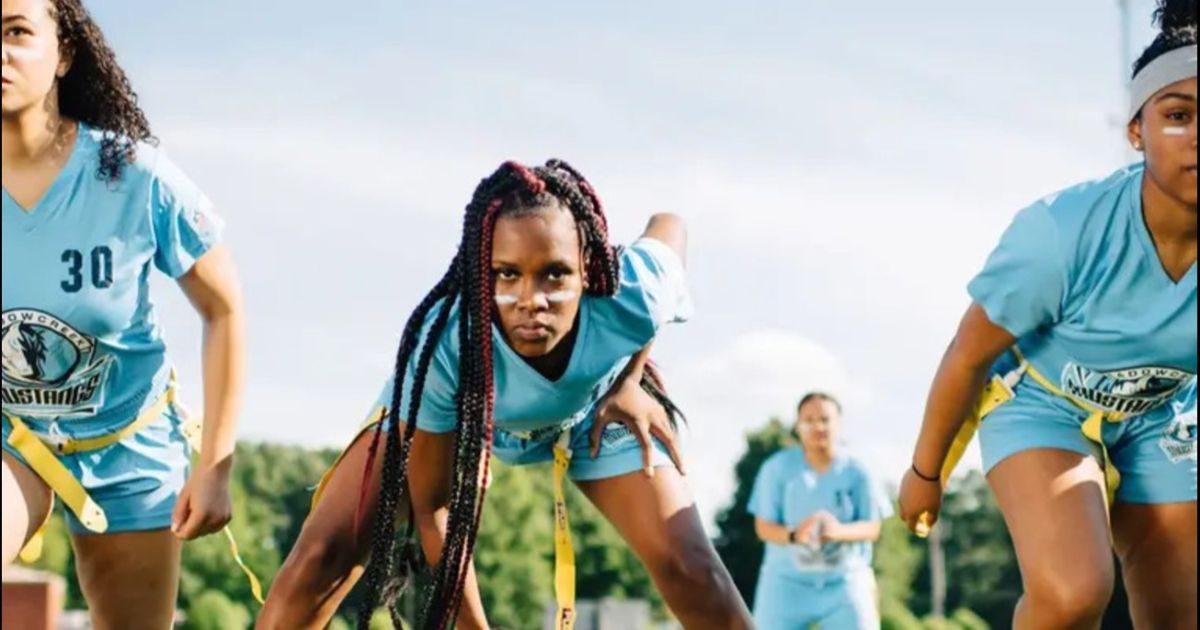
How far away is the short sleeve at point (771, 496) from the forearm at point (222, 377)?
23.5 feet

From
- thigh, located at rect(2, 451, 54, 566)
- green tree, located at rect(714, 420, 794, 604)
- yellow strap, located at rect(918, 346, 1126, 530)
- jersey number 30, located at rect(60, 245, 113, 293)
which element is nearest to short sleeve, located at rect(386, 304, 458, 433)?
jersey number 30, located at rect(60, 245, 113, 293)

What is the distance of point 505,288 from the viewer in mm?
5430

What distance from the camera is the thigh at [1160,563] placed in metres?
5.50

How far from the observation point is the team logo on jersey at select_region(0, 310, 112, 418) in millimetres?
5316

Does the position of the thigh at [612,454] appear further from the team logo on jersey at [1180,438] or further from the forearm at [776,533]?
the forearm at [776,533]

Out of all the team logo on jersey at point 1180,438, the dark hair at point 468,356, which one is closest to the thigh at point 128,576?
the dark hair at point 468,356

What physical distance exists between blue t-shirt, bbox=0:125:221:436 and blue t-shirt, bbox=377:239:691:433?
0.79 meters

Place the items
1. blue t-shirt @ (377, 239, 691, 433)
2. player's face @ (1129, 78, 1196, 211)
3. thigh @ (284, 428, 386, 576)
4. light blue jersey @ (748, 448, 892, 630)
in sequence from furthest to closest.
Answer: light blue jersey @ (748, 448, 892, 630) → thigh @ (284, 428, 386, 576) → blue t-shirt @ (377, 239, 691, 433) → player's face @ (1129, 78, 1196, 211)

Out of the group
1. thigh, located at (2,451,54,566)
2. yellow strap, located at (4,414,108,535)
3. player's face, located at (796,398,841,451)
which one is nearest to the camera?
thigh, located at (2,451,54,566)

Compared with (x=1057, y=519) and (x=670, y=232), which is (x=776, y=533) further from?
(x=1057, y=519)

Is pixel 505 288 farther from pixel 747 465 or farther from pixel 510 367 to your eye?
pixel 747 465

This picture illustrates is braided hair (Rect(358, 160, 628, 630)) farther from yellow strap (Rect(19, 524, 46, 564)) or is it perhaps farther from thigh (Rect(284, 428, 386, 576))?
yellow strap (Rect(19, 524, 46, 564))

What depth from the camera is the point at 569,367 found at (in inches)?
221

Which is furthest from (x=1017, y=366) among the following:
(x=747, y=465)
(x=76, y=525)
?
(x=747, y=465)
